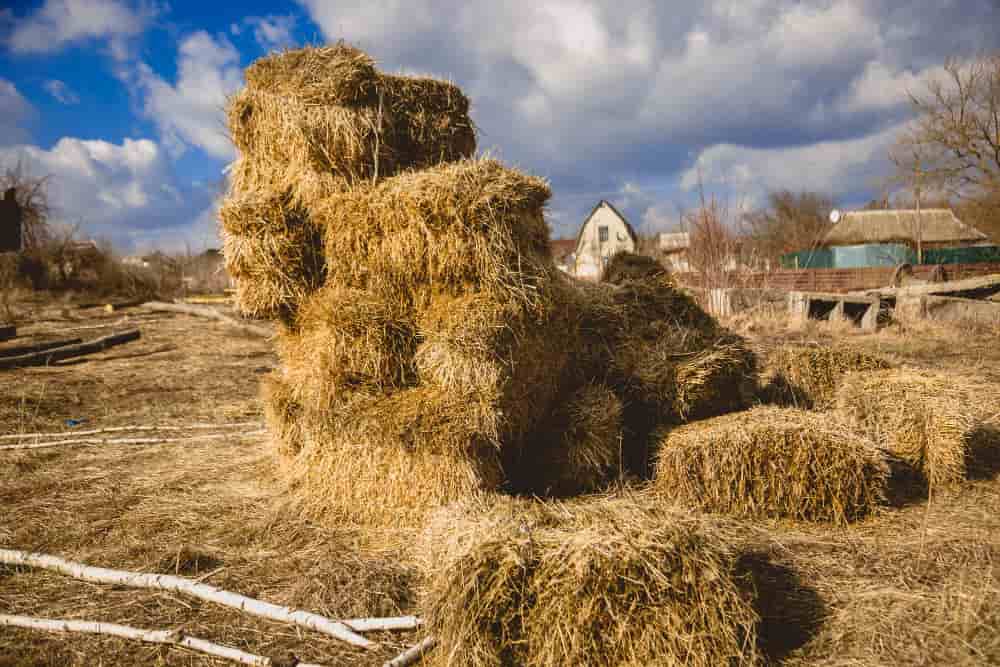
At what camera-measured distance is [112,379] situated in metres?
10.2

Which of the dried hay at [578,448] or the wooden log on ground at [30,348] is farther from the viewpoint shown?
the wooden log on ground at [30,348]

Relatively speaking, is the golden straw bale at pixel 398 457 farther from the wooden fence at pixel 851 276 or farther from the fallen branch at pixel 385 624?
the wooden fence at pixel 851 276

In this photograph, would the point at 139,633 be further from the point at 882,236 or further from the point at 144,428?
the point at 882,236

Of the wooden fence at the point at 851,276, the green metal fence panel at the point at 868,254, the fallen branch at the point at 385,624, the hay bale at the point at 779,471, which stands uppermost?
the green metal fence panel at the point at 868,254

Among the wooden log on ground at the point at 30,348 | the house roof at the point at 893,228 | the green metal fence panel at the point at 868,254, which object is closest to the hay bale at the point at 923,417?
the wooden log on ground at the point at 30,348

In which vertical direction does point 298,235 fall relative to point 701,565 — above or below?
above

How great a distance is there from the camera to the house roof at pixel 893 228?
39.9 meters

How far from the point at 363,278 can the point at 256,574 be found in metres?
2.21

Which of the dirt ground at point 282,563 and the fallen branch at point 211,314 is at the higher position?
the fallen branch at point 211,314

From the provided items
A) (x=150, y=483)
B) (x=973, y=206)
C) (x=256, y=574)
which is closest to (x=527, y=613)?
(x=256, y=574)

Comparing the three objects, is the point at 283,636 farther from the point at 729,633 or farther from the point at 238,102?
the point at 238,102

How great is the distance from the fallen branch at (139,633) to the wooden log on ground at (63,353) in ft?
31.9

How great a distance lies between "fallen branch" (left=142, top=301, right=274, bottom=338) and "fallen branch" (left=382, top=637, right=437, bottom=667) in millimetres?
13423

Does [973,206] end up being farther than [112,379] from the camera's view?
Yes
